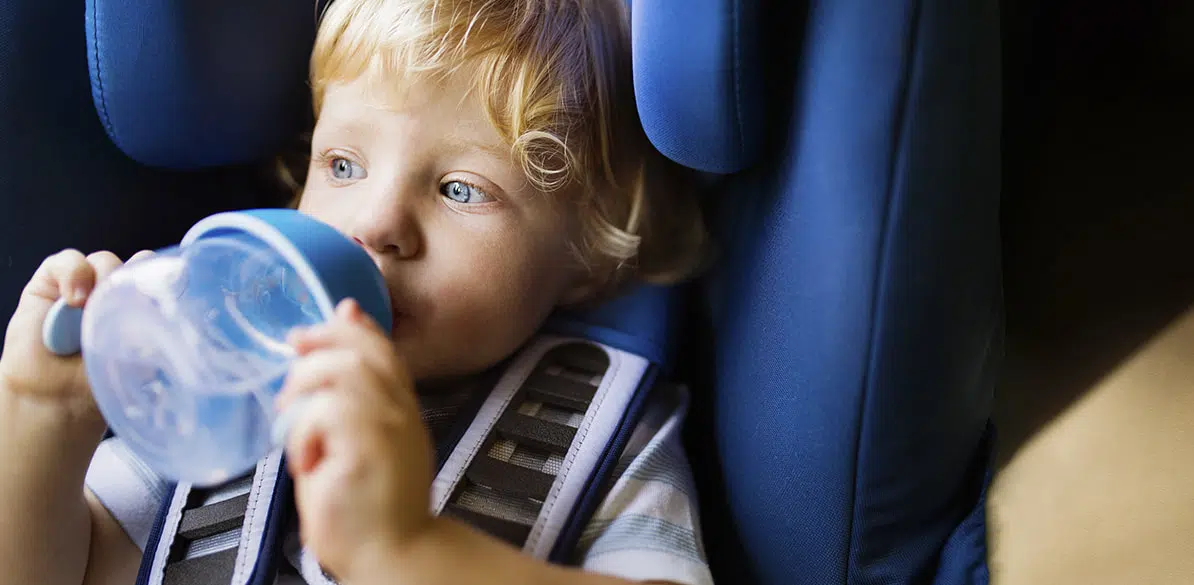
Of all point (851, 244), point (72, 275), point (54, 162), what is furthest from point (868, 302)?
point (54, 162)

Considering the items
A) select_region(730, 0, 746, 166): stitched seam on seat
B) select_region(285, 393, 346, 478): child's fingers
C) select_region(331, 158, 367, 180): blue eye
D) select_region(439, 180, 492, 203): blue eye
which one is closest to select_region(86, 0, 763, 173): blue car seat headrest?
select_region(730, 0, 746, 166): stitched seam on seat

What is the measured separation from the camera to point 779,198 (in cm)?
79

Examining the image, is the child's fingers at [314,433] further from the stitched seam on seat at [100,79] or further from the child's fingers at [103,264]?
the stitched seam on seat at [100,79]

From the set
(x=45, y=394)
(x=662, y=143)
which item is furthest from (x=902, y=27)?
(x=45, y=394)

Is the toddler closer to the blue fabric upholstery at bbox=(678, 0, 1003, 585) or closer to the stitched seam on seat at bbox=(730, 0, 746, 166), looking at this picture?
the blue fabric upholstery at bbox=(678, 0, 1003, 585)

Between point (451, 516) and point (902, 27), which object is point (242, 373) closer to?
point (451, 516)

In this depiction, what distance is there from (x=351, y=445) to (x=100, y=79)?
0.52 metres

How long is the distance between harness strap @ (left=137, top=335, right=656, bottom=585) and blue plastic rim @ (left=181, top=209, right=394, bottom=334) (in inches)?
9.7

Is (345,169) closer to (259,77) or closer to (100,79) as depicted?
(259,77)

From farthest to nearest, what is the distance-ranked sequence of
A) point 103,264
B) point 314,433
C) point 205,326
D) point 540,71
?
1. point 540,71
2. point 103,264
3. point 205,326
4. point 314,433

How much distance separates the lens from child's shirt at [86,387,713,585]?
859 millimetres

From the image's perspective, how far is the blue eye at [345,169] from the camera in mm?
959

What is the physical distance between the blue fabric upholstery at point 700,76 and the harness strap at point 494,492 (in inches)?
12.3

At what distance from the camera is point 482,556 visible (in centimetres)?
69
